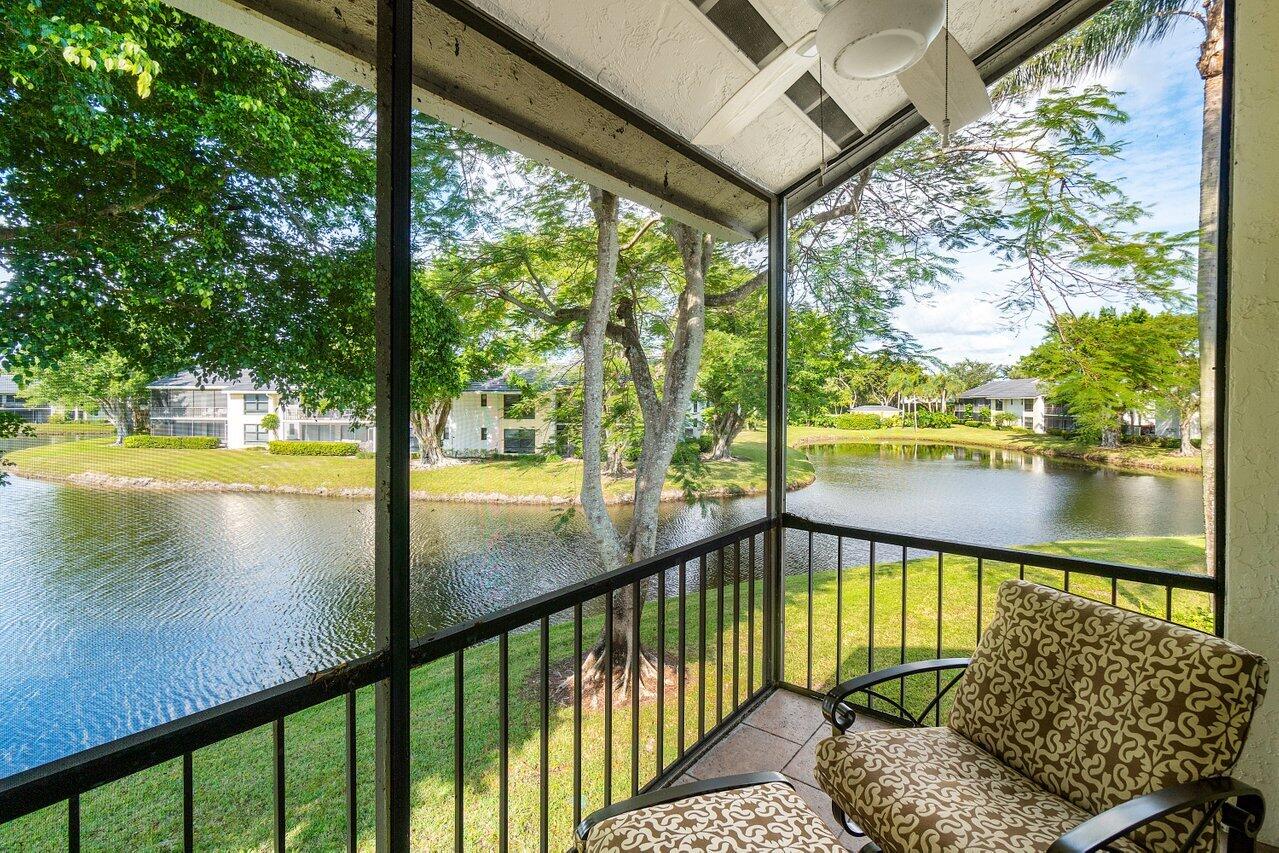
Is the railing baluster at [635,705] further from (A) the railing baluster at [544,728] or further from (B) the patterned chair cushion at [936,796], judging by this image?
(B) the patterned chair cushion at [936,796]

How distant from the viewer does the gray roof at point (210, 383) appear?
1464 mm

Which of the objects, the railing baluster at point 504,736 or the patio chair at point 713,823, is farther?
the railing baluster at point 504,736

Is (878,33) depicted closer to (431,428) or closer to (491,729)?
(431,428)

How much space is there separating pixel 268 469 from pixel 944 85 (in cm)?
263

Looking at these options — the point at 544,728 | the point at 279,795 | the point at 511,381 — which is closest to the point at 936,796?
Answer: the point at 544,728

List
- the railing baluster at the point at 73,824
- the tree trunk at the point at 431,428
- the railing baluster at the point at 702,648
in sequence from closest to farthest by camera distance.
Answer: the railing baluster at the point at 73,824 < the railing baluster at the point at 702,648 < the tree trunk at the point at 431,428

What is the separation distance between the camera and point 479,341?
11.2 ft

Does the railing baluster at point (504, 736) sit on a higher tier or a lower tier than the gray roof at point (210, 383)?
lower

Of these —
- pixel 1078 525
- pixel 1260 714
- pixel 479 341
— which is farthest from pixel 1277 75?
pixel 479 341

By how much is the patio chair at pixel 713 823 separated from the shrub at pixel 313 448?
4.93 feet

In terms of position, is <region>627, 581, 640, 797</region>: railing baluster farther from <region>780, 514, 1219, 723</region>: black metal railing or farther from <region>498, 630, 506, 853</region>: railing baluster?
<region>780, 514, 1219, 723</region>: black metal railing

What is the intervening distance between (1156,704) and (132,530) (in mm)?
2855

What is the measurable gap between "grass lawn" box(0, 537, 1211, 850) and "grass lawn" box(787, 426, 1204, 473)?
0.39 metres

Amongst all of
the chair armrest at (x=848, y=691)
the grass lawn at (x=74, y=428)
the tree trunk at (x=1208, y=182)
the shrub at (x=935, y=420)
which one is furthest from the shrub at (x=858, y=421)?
the grass lawn at (x=74, y=428)
